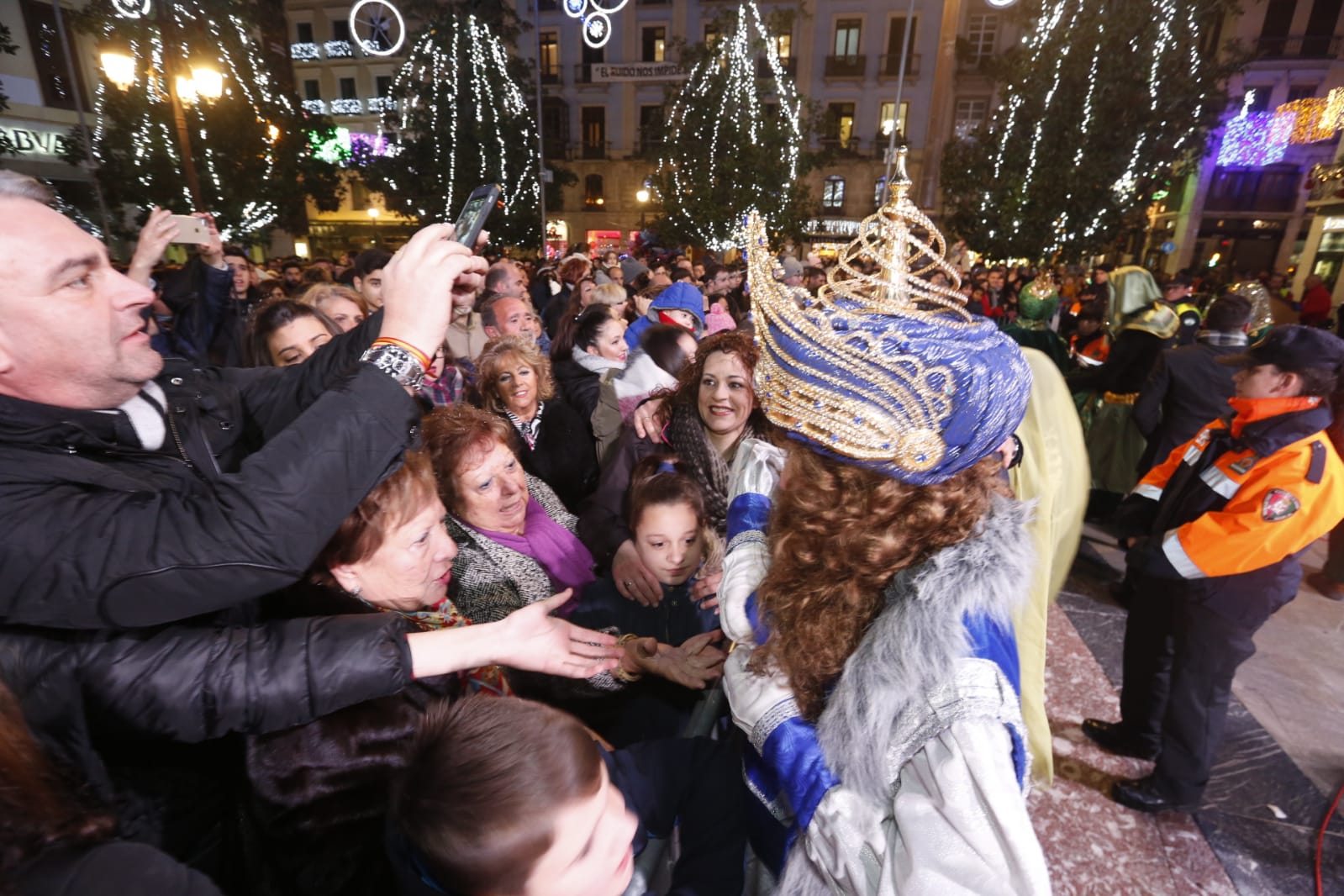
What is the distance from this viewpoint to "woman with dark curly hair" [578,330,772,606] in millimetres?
2775

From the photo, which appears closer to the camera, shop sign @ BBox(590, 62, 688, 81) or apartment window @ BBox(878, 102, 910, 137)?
shop sign @ BBox(590, 62, 688, 81)

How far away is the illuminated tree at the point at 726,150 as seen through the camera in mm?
16531

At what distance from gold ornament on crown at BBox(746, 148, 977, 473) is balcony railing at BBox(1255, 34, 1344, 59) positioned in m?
35.0

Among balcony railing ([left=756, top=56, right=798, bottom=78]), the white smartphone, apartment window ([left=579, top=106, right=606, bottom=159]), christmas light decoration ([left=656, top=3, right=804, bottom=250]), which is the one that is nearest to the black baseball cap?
the white smartphone

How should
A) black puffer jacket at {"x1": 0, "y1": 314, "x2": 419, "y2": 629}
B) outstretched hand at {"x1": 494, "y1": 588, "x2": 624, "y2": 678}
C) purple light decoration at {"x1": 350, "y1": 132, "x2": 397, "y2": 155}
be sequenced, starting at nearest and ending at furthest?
black puffer jacket at {"x1": 0, "y1": 314, "x2": 419, "y2": 629}
outstretched hand at {"x1": 494, "y1": 588, "x2": 624, "y2": 678}
purple light decoration at {"x1": 350, "y1": 132, "x2": 397, "y2": 155}

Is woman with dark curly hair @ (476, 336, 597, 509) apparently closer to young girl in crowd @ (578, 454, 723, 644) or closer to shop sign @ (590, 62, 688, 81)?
young girl in crowd @ (578, 454, 723, 644)

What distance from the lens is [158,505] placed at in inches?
40.9

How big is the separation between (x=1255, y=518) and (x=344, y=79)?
42844 millimetres

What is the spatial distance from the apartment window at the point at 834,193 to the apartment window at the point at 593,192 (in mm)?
11005

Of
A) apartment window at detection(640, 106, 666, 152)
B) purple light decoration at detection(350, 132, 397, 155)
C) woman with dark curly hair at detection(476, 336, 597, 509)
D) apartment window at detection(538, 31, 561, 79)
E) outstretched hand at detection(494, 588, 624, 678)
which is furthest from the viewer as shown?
apartment window at detection(538, 31, 561, 79)

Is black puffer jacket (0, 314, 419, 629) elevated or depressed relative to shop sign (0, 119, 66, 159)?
depressed

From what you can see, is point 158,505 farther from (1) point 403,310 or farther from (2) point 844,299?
(2) point 844,299

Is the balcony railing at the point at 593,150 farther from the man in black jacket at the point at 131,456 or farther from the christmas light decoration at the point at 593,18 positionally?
the man in black jacket at the point at 131,456

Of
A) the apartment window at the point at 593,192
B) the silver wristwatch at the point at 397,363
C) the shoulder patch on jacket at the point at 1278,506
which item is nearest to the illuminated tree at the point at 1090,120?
the shoulder patch on jacket at the point at 1278,506
